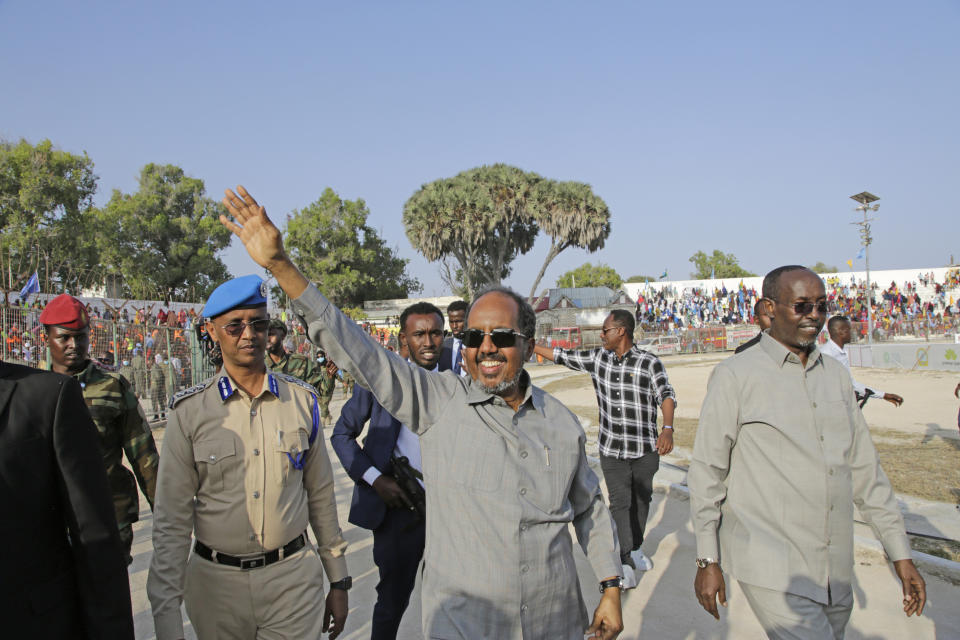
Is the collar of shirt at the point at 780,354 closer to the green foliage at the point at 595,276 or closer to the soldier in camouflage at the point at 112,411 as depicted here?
the soldier in camouflage at the point at 112,411

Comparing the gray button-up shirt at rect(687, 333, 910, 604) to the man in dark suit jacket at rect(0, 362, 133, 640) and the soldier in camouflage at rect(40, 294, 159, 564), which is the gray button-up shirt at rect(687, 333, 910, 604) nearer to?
the man in dark suit jacket at rect(0, 362, 133, 640)

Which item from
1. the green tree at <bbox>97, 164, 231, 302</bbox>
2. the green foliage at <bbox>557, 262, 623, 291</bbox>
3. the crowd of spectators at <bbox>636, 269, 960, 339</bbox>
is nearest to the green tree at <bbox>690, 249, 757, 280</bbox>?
the green foliage at <bbox>557, 262, 623, 291</bbox>

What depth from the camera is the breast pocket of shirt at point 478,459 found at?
6.49 feet

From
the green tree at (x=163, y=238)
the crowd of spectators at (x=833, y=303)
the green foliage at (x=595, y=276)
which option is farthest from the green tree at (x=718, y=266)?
the green tree at (x=163, y=238)

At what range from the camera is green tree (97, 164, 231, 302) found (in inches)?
1545

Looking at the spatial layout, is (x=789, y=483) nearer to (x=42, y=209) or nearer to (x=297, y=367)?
(x=297, y=367)

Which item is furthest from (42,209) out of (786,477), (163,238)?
(786,477)

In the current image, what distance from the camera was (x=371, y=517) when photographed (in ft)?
10.4

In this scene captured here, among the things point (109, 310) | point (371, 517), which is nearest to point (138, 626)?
point (371, 517)

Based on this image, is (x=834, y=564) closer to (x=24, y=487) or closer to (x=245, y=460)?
(x=245, y=460)

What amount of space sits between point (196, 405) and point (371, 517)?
108cm

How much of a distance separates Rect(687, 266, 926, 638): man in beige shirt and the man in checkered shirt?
212 cm

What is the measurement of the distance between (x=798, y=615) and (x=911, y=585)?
1.80 feet

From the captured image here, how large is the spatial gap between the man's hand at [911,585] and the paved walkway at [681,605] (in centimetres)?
133
